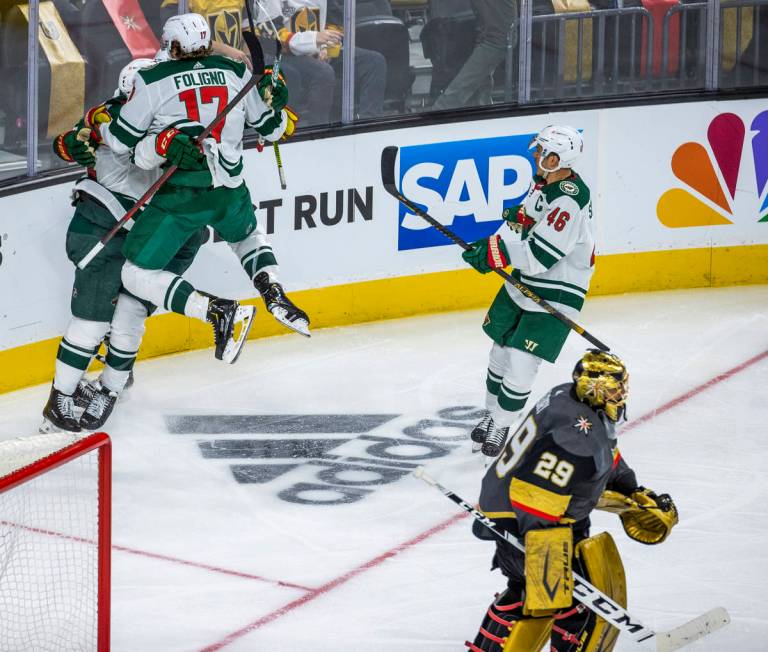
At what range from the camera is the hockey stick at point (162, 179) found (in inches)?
208

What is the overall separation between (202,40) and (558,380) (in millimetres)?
2101

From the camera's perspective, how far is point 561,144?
201 inches

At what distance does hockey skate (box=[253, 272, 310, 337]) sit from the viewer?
211 inches

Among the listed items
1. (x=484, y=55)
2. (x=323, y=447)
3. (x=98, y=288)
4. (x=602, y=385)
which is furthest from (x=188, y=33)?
(x=602, y=385)

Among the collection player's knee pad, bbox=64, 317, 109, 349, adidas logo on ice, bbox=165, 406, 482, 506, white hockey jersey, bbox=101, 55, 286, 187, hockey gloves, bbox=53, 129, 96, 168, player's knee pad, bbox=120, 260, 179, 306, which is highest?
white hockey jersey, bbox=101, 55, 286, 187

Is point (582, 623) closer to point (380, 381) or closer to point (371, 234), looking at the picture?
point (380, 381)

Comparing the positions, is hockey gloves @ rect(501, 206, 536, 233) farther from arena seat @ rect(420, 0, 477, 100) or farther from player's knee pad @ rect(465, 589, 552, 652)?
player's knee pad @ rect(465, 589, 552, 652)

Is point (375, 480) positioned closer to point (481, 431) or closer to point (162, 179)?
point (481, 431)

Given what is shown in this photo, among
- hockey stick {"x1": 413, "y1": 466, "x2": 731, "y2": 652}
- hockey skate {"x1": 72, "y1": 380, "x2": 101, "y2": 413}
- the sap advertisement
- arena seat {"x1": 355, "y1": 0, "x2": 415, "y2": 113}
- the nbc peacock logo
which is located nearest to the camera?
hockey stick {"x1": 413, "y1": 466, "x2": 731, "y2": 652}

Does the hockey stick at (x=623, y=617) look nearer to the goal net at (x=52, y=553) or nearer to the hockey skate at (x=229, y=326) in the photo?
the goal net at (x=52, y=553)

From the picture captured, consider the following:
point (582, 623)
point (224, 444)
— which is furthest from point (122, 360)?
point (582, 623)

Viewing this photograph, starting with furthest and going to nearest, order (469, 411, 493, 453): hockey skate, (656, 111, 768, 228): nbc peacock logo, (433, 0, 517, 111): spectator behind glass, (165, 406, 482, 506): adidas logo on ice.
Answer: (656, 111, 768, 228): nbc peacock logo < (433, 0, 517, 111): spectator behind glass < (469, 411, 493, 453): hockey skate < (165, 406, 482, 506): adidas logo on ice

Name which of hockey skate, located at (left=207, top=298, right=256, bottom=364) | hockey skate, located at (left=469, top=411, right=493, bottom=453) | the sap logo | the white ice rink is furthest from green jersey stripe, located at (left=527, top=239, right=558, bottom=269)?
the sap logo

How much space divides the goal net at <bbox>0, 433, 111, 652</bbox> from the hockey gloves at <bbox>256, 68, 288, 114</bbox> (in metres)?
1.57
